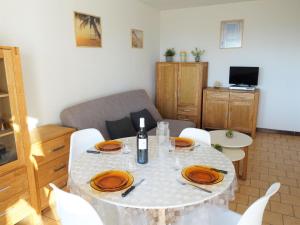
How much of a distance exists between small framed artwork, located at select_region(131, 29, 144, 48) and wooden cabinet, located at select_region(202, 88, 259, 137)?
4.66 feet

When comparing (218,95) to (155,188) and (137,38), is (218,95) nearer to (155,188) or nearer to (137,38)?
(137,38)

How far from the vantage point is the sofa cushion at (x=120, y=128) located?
2883 mm

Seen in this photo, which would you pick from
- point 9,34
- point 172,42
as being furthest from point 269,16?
point 9,34

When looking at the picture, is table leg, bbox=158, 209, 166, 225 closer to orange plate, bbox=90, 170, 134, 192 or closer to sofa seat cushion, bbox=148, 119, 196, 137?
orange plate, bbox=90, 170, 134, 192

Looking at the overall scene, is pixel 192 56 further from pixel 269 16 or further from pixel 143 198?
pixel 143 198

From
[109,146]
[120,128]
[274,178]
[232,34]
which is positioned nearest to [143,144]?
[109,146]

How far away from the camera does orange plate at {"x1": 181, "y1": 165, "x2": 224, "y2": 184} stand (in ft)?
4.37

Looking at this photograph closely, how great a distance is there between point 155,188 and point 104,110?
1.93 m

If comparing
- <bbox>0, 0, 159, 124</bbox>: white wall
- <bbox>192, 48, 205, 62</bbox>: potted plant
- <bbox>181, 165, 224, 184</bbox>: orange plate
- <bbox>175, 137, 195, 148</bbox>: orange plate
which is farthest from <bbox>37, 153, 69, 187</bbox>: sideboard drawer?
<bbox>192, 48, 205, 62</bbox>: potted plant

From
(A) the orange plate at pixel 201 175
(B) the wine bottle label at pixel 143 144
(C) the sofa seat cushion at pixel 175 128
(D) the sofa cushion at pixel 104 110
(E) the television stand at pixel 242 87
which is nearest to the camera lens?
(A) the orange plate at pixel 201 175

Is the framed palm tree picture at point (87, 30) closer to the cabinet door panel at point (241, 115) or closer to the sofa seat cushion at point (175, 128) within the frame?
the sofa seat cushion at point (175, 128)

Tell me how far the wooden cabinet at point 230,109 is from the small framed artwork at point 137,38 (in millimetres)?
1421

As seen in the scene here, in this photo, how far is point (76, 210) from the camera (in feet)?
3.64

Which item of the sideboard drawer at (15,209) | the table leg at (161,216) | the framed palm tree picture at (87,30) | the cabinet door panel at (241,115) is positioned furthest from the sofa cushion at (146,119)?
the table leg at (161,216)
